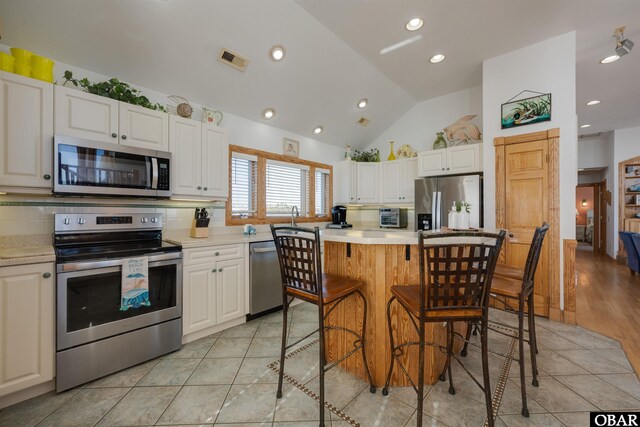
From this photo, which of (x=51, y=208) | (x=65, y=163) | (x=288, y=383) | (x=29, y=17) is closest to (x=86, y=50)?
(x=29, y=17)

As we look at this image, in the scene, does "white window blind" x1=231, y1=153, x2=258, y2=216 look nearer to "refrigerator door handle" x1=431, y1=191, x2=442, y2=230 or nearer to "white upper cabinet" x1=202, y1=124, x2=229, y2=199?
"white upper cabinet" x1=202, y1=124, x2=229, y2=199

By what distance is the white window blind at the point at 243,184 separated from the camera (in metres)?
3.47

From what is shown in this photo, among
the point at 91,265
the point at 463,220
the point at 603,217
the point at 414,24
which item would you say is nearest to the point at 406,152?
the point at 414,24

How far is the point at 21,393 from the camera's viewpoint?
67.9 inches

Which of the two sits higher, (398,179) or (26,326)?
(398,179)

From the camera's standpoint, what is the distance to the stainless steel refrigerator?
3422 mm

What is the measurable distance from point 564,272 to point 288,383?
3.18 m

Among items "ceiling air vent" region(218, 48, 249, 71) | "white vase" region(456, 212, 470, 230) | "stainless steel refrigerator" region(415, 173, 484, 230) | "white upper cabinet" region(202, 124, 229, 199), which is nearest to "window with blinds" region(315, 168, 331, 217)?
"stainless steel refrigerator" region(415, 173, 484, 230)

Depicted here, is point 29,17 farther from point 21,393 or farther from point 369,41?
point 369,41

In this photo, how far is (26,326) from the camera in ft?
5.56

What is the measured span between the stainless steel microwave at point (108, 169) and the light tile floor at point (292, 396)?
1.48 meters

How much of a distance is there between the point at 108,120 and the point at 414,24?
312 centimetres

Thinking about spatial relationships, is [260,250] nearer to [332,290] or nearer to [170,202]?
[170,202]

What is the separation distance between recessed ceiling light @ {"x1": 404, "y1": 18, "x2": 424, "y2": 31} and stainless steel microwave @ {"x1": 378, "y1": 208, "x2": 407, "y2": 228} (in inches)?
103
